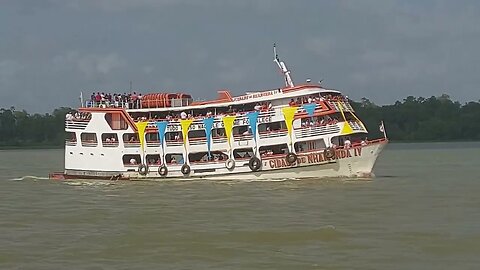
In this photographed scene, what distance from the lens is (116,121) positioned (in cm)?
3822

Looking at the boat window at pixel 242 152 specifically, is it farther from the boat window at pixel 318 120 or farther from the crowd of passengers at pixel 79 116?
the crowd of passengers at pixel 79 116

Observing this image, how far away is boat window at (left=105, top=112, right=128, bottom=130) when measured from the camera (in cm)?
3803

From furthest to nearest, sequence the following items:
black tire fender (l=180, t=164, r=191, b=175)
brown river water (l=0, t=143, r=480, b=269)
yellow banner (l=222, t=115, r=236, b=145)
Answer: black tire fender (l=180, t=164, r=191, b=175)
yellow banner (l=222, t=115, r=236, b=145)
brown river water (l=0, t=143, r=480, b=269)

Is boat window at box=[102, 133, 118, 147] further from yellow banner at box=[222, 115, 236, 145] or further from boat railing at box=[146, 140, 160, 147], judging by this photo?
yellow banner at box=[222, 115, 236, 145]

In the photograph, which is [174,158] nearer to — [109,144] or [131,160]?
[131,160]

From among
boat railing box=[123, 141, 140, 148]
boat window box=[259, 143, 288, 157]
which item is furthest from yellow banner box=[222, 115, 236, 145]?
boat railing box=[123, 141, 140, 148]

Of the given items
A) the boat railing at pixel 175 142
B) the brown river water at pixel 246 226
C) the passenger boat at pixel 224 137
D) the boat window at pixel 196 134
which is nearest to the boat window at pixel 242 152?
the passenger boat at pixel 224 137

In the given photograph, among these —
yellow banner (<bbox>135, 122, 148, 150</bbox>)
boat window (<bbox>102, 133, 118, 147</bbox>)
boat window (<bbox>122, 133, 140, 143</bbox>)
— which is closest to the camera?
yellow banner (<bbox>135, 122, 148, 150</bbox>)

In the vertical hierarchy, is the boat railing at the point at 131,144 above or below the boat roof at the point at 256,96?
below

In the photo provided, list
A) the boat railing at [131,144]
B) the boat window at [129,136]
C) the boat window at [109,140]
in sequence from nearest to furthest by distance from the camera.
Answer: the boat railing at [131,144] → the boat window at [129,136] → the boat window at [109,140]

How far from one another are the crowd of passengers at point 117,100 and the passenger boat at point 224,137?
6 cm

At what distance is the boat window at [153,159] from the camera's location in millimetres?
37844

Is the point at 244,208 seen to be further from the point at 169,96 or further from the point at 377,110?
the point at 377,110

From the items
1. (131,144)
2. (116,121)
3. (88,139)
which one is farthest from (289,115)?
(88,139)
